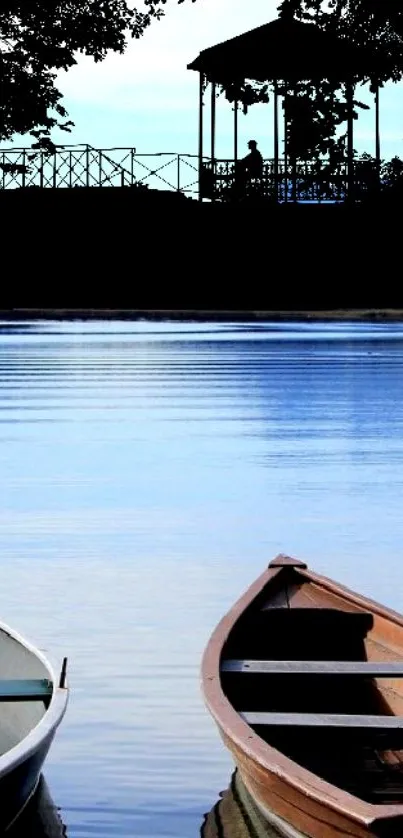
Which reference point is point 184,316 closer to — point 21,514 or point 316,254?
point 316,254

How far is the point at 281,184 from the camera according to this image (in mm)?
45625

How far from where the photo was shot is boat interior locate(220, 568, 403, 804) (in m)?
6.76

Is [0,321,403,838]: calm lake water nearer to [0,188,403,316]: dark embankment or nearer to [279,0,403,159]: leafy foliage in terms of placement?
[279,0,403,159]: leafy foliage

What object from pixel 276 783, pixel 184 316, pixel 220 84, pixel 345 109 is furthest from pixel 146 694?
pixel 184 316

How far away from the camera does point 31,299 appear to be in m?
47.4

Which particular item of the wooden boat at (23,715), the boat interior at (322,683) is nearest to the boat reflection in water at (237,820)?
the boat interior at (322,683)

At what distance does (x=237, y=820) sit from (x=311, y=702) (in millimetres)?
1097

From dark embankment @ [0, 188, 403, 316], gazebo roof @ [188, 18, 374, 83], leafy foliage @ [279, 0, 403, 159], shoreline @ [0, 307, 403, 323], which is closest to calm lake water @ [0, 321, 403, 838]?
leafy foliage @ [279, 0, 403, 159]

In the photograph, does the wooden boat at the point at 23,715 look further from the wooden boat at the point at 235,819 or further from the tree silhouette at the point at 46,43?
the tree silhouette at the point at 46,43

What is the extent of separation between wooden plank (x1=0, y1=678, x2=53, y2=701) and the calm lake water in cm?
45

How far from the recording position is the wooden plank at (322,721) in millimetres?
6641

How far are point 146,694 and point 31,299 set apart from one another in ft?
128

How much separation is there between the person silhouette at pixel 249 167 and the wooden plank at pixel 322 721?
127ft

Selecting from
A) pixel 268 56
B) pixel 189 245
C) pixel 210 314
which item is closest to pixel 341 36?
pixel 268 56
